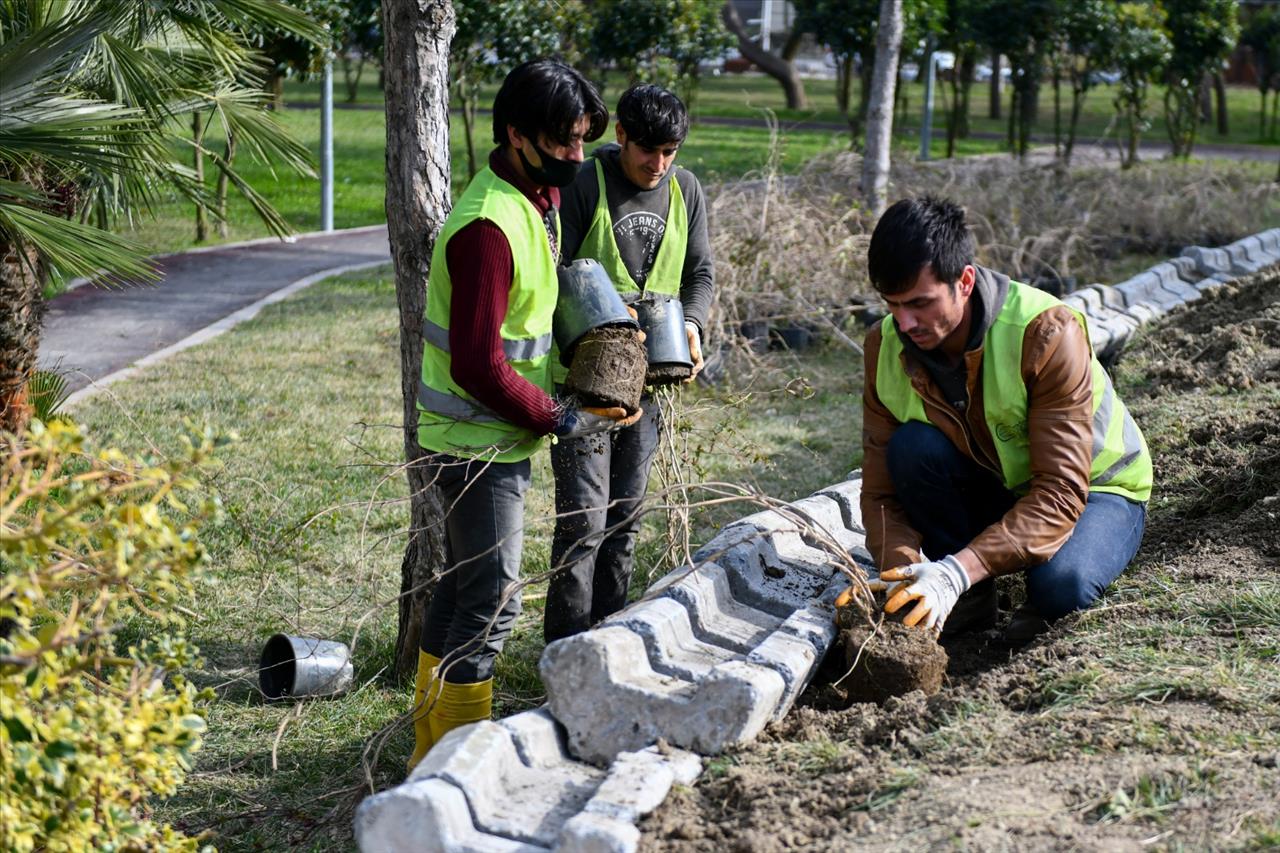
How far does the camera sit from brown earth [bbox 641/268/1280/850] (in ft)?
8.76

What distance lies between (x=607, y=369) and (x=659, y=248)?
2.40ft

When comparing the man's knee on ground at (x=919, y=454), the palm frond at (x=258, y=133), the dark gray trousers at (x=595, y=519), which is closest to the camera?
the dark gray trousers at (x=595, y=519)

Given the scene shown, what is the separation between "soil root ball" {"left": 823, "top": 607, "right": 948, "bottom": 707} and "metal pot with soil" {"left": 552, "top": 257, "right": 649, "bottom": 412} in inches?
35.9

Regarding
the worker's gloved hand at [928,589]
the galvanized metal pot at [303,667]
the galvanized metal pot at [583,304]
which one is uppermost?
the galvanized metal pot at [583,304]

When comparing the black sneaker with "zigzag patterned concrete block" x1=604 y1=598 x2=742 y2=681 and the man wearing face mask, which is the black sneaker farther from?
the man wearing face mask

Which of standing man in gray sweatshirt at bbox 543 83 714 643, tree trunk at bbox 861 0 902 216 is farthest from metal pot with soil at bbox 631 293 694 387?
tree trunk at bbox 861 0 902 216

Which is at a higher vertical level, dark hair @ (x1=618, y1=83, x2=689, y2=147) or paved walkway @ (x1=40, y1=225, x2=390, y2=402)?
dark hair @ (x1=618, y1=83, x2=689, y2=147)

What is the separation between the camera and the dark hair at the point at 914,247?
11.6 feet

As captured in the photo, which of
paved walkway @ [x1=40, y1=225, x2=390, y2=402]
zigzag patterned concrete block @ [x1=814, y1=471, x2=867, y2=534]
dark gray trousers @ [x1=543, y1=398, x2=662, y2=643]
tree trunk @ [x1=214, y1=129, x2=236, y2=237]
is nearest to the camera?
dark gray trousers @ [x1=543, y1=398, x2=662, y2=643]

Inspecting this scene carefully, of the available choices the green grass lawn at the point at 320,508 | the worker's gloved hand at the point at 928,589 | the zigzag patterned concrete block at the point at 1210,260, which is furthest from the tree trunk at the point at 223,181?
Answer: the zigzag patterned concrete block at the point at 1210,260

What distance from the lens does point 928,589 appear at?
3541 mm

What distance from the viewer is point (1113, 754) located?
294cm

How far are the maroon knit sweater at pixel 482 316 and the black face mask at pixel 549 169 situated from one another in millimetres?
250

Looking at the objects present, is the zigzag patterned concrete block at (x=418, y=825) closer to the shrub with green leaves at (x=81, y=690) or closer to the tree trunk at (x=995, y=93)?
the shrub with green leaves at (x=81, y=690)
